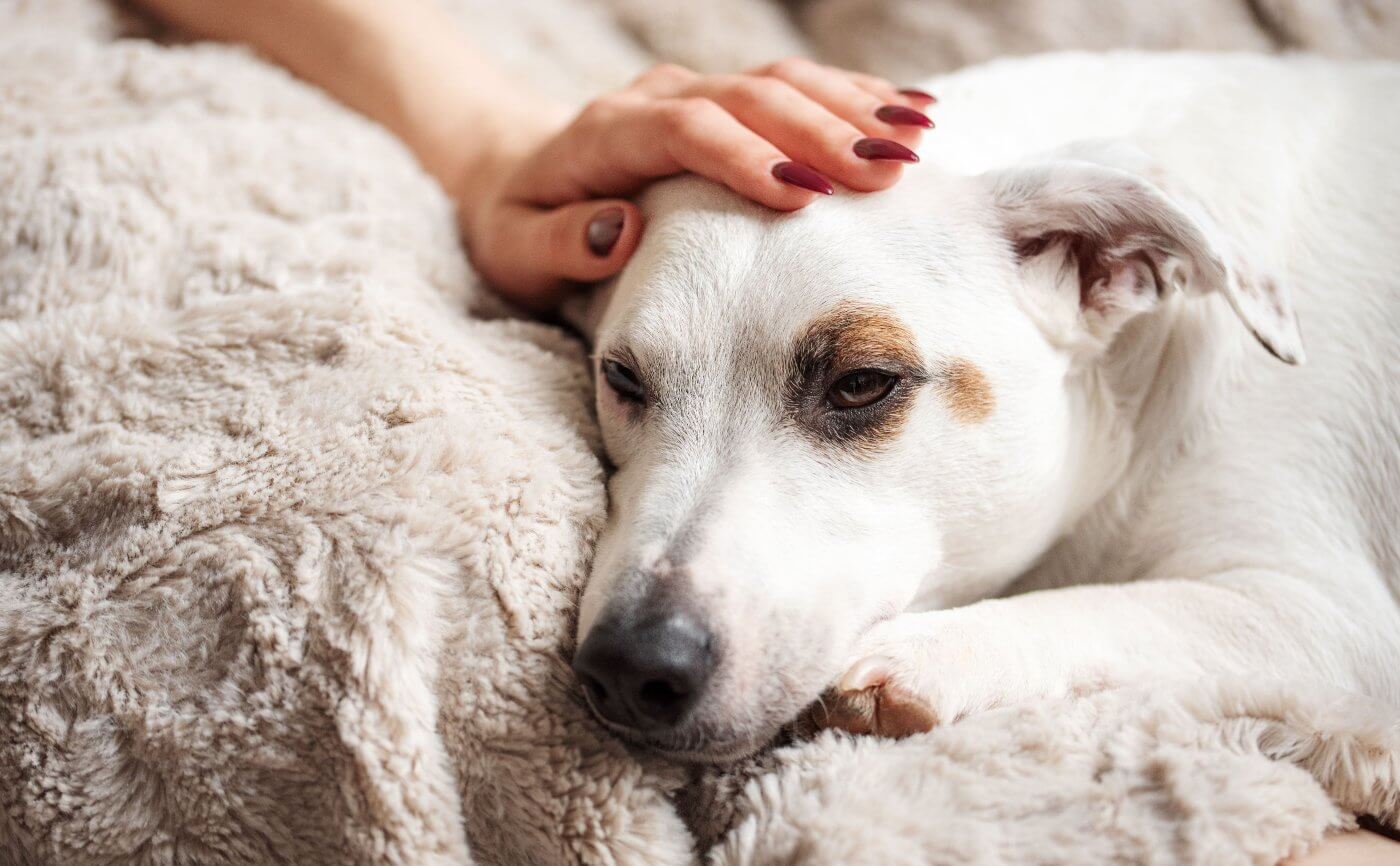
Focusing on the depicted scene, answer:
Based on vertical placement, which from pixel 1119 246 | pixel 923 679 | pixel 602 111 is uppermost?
pixel 1119 246

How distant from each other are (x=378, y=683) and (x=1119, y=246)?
114cm

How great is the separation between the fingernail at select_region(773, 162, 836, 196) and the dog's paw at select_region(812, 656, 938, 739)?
2.06 ft

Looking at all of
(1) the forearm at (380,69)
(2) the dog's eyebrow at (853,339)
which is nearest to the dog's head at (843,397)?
(2) the dog's eyebrow at (853,339)

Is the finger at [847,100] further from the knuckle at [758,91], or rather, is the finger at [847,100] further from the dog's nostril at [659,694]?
the dog's nostril at [659,694]

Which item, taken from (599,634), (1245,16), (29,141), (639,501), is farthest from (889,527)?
(1245,16)

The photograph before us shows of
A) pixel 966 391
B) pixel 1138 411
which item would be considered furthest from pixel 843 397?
pixel 1138 411

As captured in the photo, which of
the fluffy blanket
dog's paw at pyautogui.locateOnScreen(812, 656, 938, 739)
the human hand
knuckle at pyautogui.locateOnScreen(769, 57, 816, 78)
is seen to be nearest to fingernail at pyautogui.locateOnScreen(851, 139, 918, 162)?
the human hand

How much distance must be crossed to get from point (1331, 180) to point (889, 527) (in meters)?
1.02

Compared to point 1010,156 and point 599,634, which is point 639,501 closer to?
point 599,634

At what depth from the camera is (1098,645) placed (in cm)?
130

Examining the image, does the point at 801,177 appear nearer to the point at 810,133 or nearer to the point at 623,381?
the point at 810,133

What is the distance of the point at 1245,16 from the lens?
8.77 feet

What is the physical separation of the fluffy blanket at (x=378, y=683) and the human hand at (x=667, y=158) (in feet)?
1.04

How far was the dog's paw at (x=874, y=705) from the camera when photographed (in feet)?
3.79
